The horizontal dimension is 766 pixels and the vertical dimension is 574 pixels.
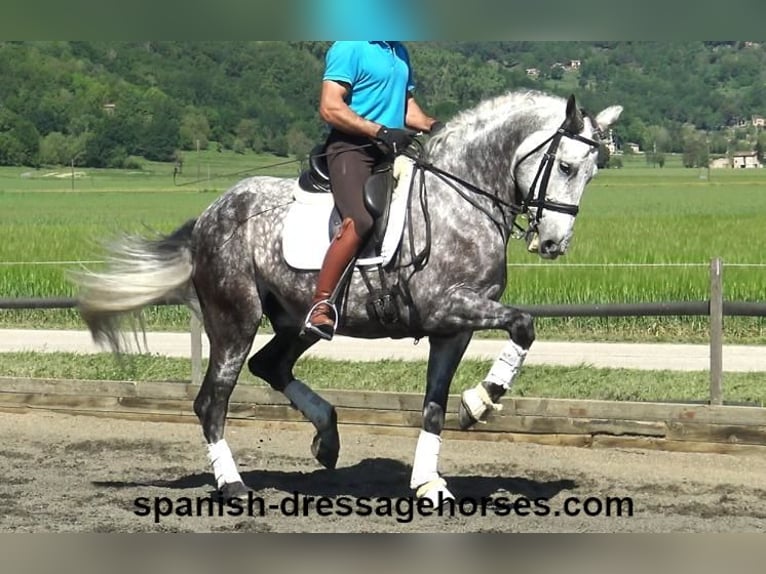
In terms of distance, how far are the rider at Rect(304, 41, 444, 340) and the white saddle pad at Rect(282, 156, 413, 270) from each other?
0.13 meters

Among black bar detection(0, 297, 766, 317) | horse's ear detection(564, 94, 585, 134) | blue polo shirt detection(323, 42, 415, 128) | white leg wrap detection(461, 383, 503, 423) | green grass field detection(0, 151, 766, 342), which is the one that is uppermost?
blue polo shirt detection(323, 42, 415, 128)

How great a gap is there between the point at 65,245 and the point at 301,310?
58.5ft

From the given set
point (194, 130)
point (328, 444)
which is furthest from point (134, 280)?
point (194, 130)

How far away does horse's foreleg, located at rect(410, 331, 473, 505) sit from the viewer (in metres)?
6.60

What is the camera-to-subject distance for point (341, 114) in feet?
21.1

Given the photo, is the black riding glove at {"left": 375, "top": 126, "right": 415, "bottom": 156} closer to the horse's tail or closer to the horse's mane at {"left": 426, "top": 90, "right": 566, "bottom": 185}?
the horse's mane at {"left": 426, "top": 90, "right": 566, "bottom": 185}

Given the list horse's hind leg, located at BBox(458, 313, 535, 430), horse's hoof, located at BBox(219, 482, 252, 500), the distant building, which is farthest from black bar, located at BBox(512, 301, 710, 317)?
the distant building

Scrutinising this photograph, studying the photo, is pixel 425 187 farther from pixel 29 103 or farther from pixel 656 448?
pixel 29 103

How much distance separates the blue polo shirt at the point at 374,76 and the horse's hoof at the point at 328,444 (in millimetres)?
1693

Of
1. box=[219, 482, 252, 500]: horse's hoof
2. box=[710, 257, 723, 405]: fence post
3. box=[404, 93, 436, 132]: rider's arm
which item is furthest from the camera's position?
box=[710, 257, 723, 405]: fence post

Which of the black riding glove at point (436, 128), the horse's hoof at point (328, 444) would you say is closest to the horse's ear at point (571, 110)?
the black riding glove at point (436, 128)

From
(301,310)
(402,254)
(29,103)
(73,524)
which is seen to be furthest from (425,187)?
(29,103)
